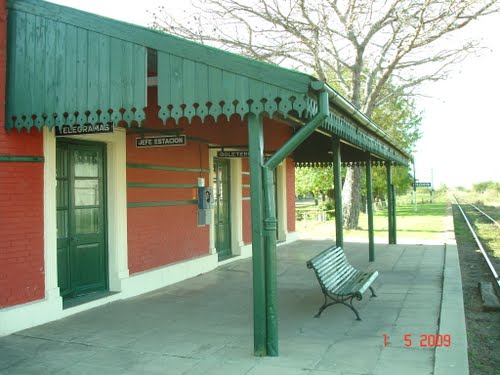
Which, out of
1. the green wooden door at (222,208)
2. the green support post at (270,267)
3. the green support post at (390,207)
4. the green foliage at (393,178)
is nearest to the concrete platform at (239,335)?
the green support post at (270,267)

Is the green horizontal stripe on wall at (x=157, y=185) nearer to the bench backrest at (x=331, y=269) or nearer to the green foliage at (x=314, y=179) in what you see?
the bench backrest at (x=331, y=269)

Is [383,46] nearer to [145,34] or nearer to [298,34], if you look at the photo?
[298,34]

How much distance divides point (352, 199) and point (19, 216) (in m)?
16.1

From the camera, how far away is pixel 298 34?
1727 centimetres

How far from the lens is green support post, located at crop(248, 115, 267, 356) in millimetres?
4969

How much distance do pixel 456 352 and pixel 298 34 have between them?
14083 millimetres

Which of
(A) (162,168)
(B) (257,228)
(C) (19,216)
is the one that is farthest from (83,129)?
(A) (162,168)

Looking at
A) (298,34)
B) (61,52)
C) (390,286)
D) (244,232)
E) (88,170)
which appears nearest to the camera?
(61,52)

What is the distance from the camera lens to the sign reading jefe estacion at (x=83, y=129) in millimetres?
5820

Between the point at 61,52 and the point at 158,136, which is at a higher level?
the point at 61,52

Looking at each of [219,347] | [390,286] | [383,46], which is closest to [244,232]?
[390,286]
